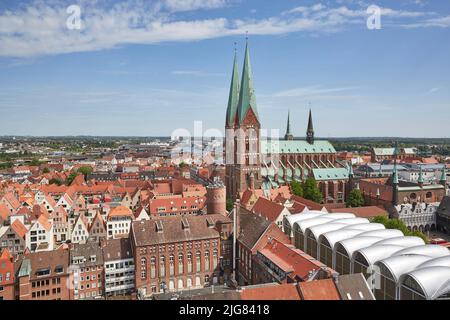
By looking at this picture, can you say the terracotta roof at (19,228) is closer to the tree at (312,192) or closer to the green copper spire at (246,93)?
the green copper spire at (246,93)

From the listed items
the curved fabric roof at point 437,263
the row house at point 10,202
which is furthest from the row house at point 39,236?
the curved fabric roof at point 437,263

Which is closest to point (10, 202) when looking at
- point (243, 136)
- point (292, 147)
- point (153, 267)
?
point (153, 267)

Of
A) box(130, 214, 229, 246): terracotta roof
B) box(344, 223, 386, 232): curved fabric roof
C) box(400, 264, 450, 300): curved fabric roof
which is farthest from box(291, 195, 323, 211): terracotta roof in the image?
box(400, 264, 450, 300): curved fabric roof

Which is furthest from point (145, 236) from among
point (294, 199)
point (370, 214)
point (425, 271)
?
point (370, 214)

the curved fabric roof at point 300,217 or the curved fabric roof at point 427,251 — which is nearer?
the curved fabric roof at point 427,251

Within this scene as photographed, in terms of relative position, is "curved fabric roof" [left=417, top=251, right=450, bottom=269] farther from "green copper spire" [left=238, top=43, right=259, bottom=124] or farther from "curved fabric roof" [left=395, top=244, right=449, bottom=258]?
"green copper spire" [left=238, top=43, right=259, bottom=124]
